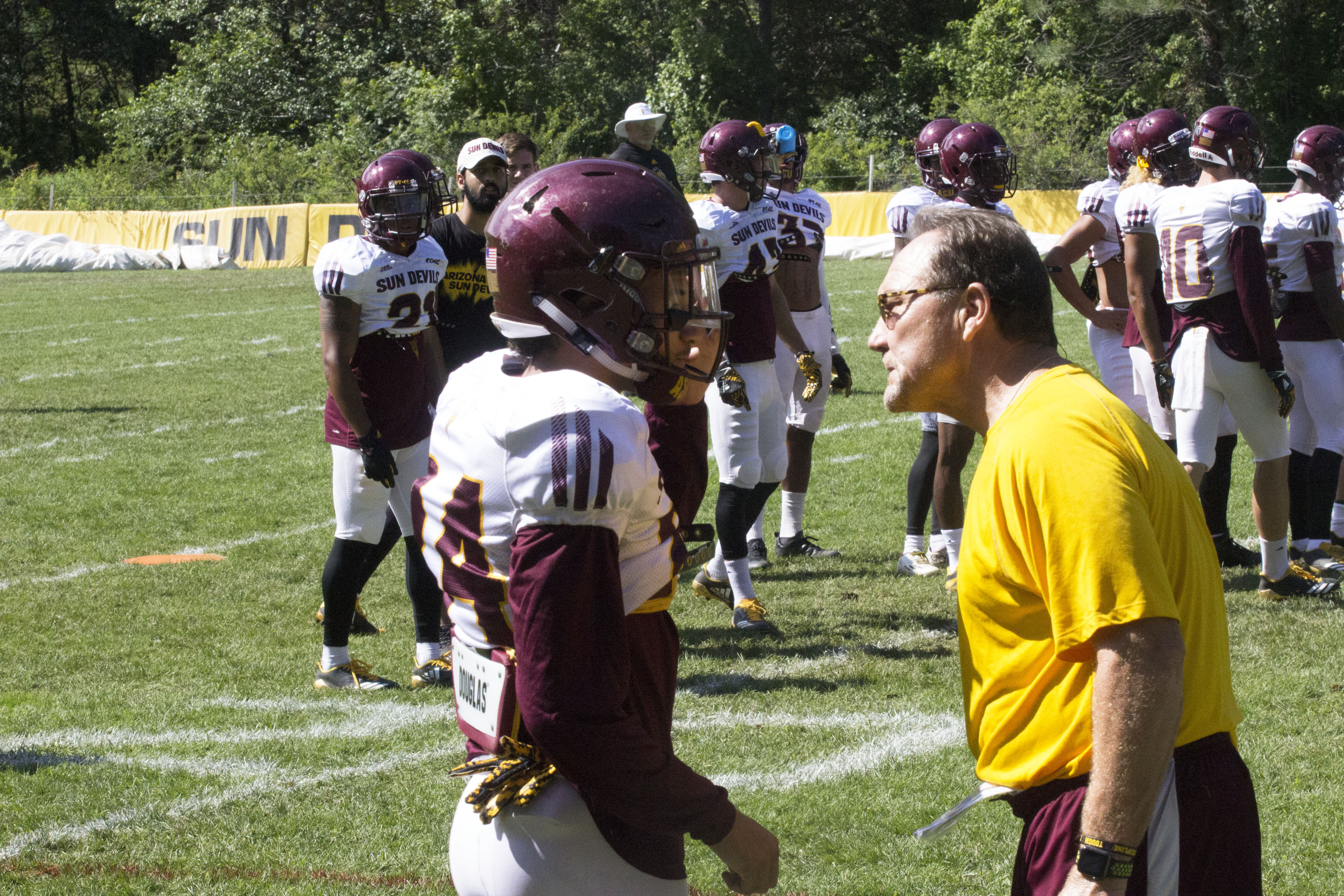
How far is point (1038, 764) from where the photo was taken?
79.9 inches

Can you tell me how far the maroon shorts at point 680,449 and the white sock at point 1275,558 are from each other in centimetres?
271

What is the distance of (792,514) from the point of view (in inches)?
298

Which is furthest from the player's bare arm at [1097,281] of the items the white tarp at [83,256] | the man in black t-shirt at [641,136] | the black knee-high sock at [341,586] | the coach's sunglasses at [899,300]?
the white tarp at [83,256]

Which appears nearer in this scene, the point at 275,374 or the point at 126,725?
the point at 126,725

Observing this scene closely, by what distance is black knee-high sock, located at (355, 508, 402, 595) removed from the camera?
5738 millimetres

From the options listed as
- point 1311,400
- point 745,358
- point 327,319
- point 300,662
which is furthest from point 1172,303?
point 300,662

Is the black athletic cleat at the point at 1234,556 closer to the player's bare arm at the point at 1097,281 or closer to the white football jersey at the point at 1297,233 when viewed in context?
the player's bare arm at the point at 1097,281

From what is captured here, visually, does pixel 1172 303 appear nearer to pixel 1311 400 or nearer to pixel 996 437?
pixel 1311 400

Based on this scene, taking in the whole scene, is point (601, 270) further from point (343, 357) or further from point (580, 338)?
point (343, 357)

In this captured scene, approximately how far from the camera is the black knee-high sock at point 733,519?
617 centimetres

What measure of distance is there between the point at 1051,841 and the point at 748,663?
3532 mm

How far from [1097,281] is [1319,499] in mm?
1653

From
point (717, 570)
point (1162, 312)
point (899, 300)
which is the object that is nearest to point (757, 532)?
point (717, 570)

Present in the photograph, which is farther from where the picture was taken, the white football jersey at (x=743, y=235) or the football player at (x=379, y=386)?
the white football jersey at (x=743, y=235)
